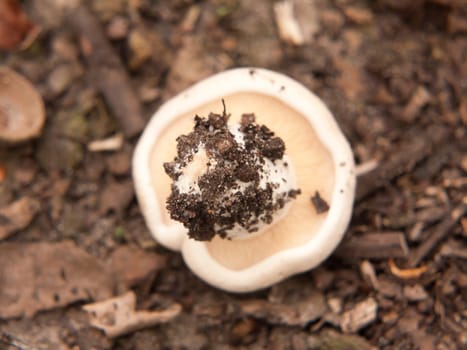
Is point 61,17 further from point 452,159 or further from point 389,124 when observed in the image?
point 452,159

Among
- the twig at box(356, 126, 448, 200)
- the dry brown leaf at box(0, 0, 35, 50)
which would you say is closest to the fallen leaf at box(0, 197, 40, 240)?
the dry brown leaf at box(0, 0, 35, 50)

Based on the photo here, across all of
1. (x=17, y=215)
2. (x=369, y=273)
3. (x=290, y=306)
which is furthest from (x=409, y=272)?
(x=17, y=215)

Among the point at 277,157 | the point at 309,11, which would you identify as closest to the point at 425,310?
the point at 277,157

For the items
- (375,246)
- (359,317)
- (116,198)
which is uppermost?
(375,246)

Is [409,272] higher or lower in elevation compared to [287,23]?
lower

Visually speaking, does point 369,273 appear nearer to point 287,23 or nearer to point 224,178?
point 224,178

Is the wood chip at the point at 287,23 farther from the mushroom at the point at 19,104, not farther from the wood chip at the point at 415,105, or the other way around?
the mushroom at the point at 19,104
